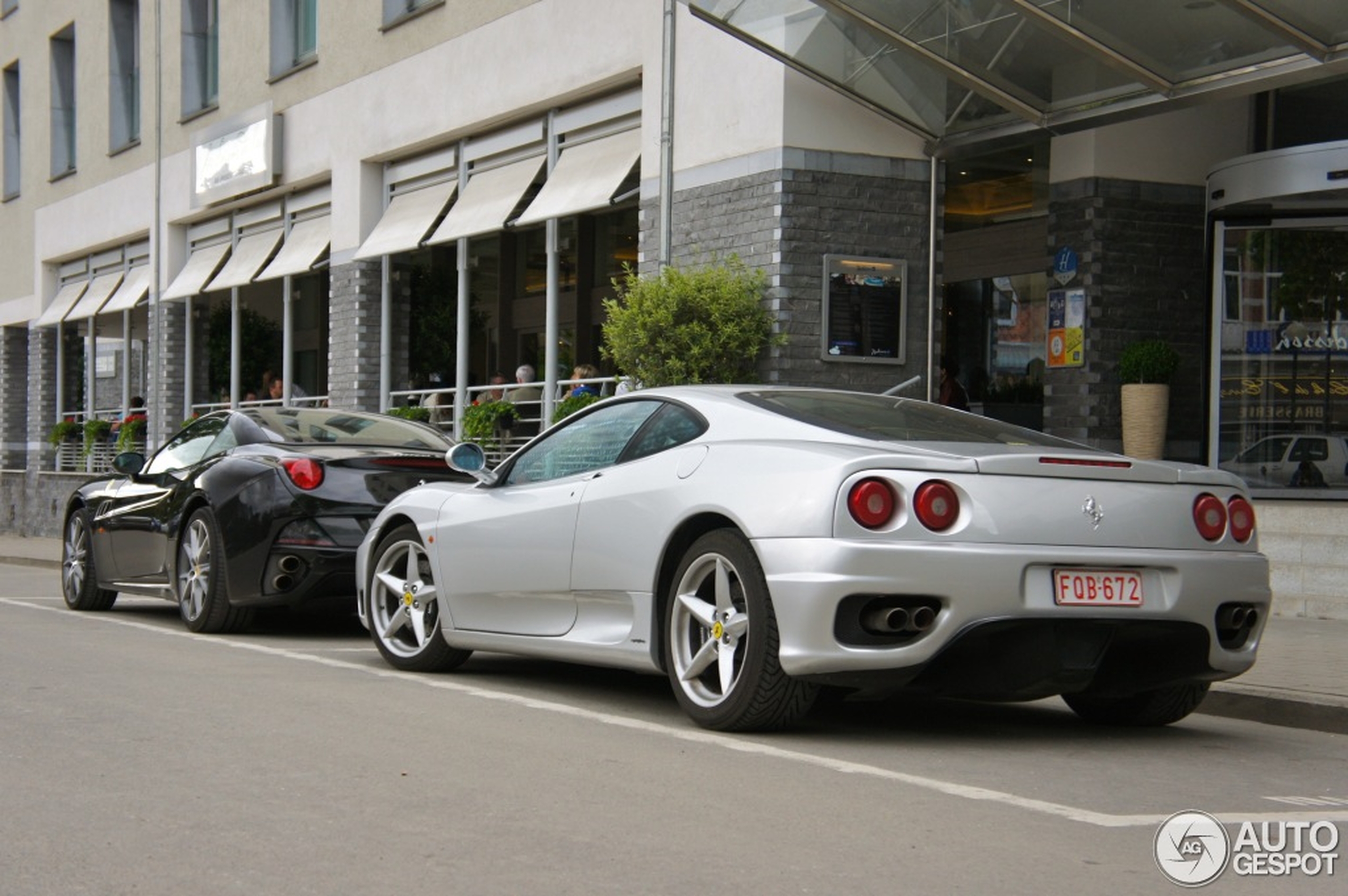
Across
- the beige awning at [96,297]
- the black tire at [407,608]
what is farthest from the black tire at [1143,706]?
the beige awning at [96,297]

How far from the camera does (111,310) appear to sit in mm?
31328

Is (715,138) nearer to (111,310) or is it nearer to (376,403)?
(376,403)

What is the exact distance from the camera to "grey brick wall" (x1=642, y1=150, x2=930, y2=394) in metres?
14.6

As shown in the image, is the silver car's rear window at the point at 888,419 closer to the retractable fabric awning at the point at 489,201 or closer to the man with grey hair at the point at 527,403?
the man with grey hair at the point at 527,403

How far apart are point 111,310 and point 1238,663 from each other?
91.2ft

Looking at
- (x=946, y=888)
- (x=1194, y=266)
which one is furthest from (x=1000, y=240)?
(x=946, y=888)

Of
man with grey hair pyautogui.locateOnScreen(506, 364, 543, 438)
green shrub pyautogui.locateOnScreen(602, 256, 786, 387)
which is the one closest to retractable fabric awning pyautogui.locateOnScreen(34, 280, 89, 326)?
man with grey hair pyautogui.locateOnScreen(506, 364, 543, 438)

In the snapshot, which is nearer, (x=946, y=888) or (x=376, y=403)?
(x=946, y=888)

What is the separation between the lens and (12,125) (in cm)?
3678

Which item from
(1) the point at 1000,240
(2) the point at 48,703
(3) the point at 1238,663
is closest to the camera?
(3) the point at 1238,663

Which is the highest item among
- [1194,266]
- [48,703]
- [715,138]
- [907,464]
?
[715,138]

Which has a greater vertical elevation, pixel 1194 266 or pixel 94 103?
pixel 94 103

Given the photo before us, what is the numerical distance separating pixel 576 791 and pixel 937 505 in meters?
1.62

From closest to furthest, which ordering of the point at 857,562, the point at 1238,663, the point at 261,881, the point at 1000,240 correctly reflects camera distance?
the point at 261,881 < the point at 857,562 < the point at 1238,663 < the point at 1000,240
